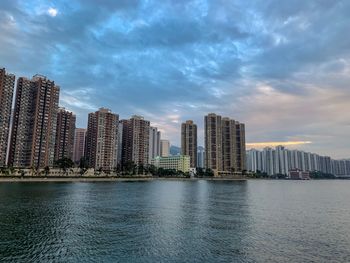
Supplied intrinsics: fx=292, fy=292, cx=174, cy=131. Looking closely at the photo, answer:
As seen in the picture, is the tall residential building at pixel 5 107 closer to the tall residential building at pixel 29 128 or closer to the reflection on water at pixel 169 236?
the tall residential building at pixel 29 128

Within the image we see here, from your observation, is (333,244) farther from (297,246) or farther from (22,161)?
(22,161)

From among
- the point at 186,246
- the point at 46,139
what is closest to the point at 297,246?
the point at 186,246

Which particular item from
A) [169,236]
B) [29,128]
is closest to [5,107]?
[29,128]

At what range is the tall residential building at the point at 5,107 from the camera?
180375 mm

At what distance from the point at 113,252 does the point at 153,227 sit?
13.0m

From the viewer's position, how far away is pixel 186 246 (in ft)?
109

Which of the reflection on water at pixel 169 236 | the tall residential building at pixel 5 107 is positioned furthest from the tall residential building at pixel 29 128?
the reflection on water at pixel 169 236

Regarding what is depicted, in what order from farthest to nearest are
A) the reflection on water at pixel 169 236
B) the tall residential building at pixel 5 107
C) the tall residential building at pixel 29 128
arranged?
1. the tall residential building at pixel 29 128
2. the tall residential building at pixel 5 107
3. the reflection on water at pixel 169 236

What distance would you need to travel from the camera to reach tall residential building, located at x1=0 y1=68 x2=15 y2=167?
592 feet

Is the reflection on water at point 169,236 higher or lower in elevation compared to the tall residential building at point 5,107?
lower

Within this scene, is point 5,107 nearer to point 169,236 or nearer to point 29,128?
point 29,128

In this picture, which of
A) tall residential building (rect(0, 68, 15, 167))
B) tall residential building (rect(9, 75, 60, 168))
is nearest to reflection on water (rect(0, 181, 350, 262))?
tall residential building (rect(0, 68, 15, 167))

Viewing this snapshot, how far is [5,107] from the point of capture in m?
182

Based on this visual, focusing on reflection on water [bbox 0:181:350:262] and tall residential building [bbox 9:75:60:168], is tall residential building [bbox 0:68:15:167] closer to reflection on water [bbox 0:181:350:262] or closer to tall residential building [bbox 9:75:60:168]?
tall residential building [bbox 9:75:60:168]
